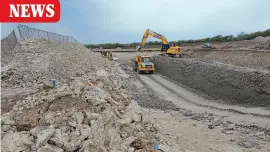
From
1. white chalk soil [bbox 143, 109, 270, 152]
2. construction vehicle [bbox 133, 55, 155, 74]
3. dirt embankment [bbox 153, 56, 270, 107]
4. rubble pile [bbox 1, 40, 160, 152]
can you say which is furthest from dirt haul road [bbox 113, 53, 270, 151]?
construction vehicle [bbox 133, 55, 155, 74]

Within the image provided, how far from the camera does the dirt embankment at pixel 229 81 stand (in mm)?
18047

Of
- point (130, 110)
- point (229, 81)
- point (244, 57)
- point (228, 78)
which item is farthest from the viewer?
point (244, 57)

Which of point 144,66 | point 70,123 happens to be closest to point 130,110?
point 70,123

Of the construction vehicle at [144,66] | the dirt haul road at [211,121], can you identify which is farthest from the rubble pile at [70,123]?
the construction vehicle at [144,66]

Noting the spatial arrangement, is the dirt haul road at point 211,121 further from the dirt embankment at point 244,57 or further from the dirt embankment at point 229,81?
the dirt embankment at point 244,57

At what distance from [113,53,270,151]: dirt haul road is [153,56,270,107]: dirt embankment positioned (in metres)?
1.01

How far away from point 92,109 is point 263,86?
42.6ft

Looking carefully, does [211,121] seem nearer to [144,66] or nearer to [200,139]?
[200,139]

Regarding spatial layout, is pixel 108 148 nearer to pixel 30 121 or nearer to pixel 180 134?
pixel 30 121

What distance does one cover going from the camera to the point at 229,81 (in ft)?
66.9

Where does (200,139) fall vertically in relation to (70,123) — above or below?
below

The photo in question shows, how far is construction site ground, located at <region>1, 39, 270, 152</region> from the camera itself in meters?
7.28

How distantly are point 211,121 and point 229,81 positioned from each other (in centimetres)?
658

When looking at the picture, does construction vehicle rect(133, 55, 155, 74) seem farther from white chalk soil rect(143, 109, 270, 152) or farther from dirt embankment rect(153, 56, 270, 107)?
white chalk soil rect(143, 109, 270, 152)
